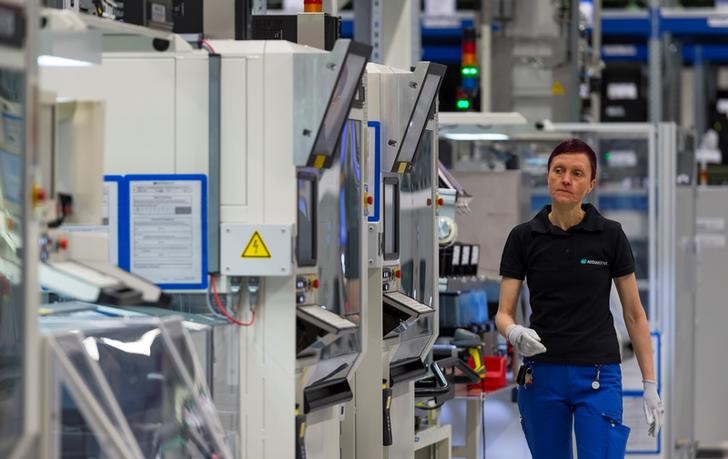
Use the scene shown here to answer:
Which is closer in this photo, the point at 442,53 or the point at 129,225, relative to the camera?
the point at 129,225

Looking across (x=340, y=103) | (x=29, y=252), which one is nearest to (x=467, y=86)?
(x=340, y=103)

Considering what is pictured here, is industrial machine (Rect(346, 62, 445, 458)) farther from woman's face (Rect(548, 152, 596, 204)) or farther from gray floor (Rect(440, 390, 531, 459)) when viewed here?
gray floor (Rect(440, 390, 531, 459))

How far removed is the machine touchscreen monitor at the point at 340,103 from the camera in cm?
417

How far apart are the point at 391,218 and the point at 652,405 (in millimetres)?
1166

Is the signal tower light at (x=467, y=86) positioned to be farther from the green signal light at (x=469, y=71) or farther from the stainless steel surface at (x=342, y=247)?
the stainless steel surface at (x=342, y=247)

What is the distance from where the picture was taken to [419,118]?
5.30 metres

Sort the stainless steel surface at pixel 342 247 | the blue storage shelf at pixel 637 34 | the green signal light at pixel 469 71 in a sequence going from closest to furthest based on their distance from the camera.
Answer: the stainless steel surface at pixel 342 247 → the green signal light at pixel 469 71 → the blue storage shelf at pixel 637 34

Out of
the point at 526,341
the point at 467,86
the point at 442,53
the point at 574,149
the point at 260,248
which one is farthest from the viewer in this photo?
the point at 442,53

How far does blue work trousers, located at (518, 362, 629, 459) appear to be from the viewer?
5.02 meters

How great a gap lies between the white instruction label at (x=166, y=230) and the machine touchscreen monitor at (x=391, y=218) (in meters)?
1.18

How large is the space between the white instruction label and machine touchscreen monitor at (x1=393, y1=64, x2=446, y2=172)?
4.13 ft

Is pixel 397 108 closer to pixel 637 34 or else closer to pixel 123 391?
pixel 123 391

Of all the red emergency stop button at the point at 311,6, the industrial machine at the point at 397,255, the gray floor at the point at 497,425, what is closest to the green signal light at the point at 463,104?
the gray floor at the point at 497,425

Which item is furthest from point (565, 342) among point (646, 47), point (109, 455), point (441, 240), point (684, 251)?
point (646, 47)
